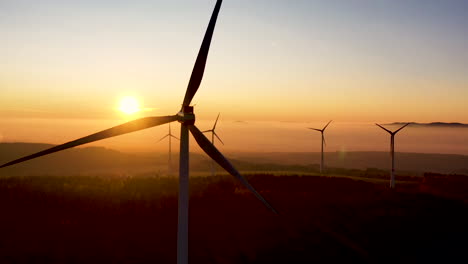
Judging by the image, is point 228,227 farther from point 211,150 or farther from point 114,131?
point 114,131

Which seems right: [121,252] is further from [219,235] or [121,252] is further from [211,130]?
[211,130]

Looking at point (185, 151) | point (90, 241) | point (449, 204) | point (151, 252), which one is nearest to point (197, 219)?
point (151, 252)

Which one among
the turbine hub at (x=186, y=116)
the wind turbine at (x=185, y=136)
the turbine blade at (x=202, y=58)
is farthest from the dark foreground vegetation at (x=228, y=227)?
the turbine blade at (x=202, y=58)

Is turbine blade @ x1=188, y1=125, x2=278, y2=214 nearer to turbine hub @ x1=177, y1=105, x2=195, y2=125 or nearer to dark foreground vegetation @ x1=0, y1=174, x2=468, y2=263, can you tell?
turbine hub @ x1=177, y1=105, x2=195, y2=125

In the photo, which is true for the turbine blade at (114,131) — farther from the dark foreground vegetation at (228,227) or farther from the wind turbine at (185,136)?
the dark foreground vegetation at (228,227)

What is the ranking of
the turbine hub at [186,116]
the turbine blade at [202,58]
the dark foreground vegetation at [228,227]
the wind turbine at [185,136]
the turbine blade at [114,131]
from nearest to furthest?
the turbine blade at [114,131], the wind turbine at [185,136], the turbine hub at [186,116], the turbine blade at [202,58], the dark foreground vegetation at [228,227]

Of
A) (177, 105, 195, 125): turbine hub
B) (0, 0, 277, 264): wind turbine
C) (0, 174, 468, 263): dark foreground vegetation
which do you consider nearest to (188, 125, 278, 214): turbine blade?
(0, 0, 277, 264): wind turbine
